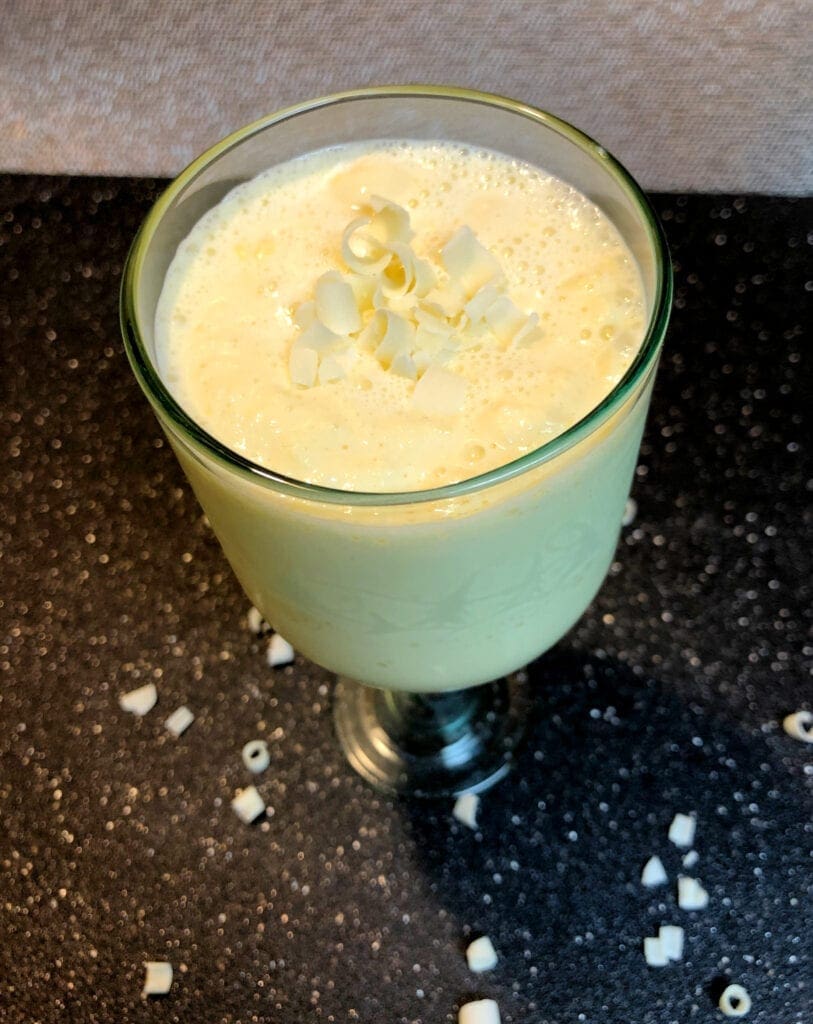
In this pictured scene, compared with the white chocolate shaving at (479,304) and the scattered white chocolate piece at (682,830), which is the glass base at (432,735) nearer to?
the scattered white chocolate piece at (682,830)

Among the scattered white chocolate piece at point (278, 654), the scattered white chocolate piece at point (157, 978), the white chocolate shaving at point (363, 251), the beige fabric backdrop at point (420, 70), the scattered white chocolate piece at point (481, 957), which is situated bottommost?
the scattered white chocolate piece at point (157, 978)

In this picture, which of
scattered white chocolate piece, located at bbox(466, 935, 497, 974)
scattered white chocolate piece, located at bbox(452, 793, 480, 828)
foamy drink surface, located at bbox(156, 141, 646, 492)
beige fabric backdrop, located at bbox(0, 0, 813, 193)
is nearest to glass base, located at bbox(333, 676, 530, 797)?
scattered white chocolate piece, located at bbox(452, 793, 480, 828)

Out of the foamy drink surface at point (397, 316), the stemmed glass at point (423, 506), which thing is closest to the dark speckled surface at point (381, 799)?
the stemmed glass at point (423, 506)

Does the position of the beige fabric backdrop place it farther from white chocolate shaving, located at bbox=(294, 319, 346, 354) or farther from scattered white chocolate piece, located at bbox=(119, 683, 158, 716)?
white chocolate shaving, located at bbox=(294, 319, 346, 354)

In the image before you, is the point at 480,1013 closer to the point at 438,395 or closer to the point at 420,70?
the point at 438,395

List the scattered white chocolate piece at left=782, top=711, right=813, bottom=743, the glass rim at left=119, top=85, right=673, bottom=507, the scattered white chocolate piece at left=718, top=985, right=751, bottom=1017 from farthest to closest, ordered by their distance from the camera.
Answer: the scattered white chocolate piece at left=782, top=711, right=813, bottom=743, the scattered white chocolate piece at left=718, top=985, right=751, bottom=1017, the glass rim at left=119, top=85, right=673, bottom=507

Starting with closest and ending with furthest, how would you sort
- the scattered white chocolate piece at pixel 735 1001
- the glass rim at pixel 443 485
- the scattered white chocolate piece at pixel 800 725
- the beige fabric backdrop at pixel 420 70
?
the glass rim at pixel 443 485 < the scattered white chocolate piece at pixel 735 1001 < the scattered white chocolate piece at pixel 800 725 < the beige fabric backdrop at pixel 420 70
